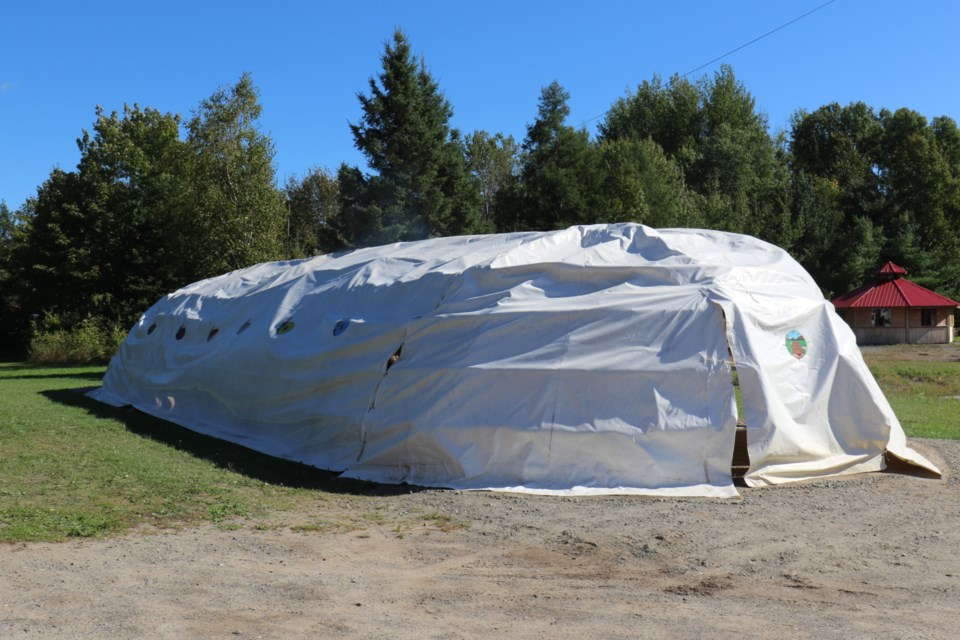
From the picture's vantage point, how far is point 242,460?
11961mm

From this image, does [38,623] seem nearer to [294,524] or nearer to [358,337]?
[294,524]

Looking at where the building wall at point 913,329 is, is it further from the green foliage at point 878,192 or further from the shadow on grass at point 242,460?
the shadow on grass at point 242,460

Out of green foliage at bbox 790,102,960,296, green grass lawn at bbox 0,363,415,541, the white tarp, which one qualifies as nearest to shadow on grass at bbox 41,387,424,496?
green grass lawn at bbox 0,363,415,541

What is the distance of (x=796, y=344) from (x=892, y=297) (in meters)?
39.1

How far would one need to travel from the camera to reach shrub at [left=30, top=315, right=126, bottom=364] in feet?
112

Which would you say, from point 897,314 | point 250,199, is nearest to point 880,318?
point 897,314

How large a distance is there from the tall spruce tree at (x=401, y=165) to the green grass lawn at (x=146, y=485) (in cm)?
2027

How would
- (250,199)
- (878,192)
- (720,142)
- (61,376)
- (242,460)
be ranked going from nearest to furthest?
(242,460)
(61,376)
(250,199)
(720,142)
(878,192)

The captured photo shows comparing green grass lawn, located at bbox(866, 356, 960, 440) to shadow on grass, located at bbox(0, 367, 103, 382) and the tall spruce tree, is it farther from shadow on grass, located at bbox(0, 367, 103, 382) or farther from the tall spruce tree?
shadow on grass, located at bbox(0, 367, 103, 382)

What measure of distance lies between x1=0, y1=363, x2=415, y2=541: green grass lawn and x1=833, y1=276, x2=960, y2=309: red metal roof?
130 ft

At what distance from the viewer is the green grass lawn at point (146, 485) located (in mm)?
8289

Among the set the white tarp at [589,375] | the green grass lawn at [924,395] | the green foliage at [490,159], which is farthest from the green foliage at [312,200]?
the white tarp at [589,375]

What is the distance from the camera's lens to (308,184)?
56.2 m

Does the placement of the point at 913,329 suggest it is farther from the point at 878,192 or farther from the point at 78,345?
the point at 78,345
